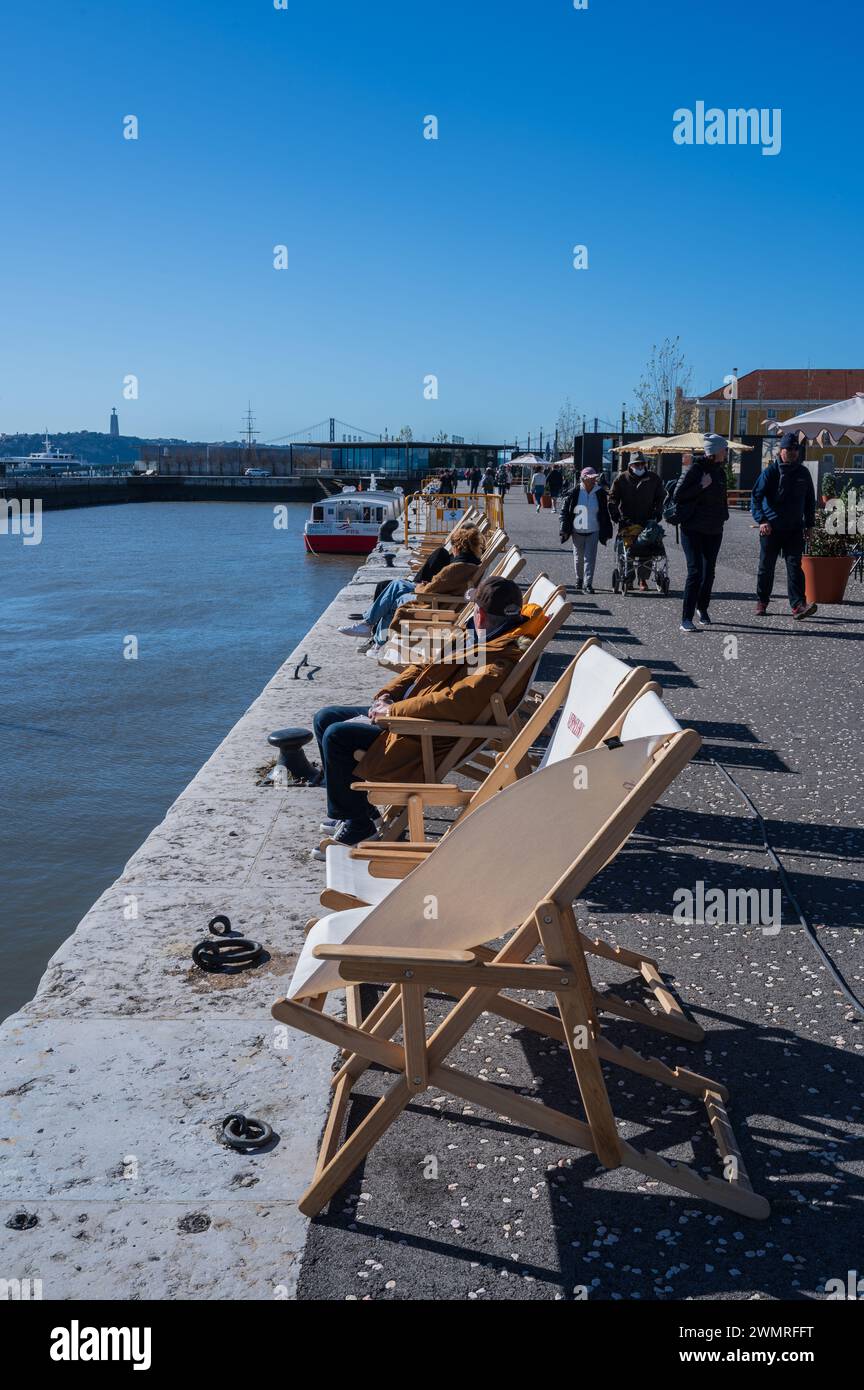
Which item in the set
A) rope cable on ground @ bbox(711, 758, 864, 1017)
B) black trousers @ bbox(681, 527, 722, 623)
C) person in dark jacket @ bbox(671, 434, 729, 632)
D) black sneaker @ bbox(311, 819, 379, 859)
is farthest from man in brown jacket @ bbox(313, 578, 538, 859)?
black trousers @ bbox(681, 527, 722, 623)

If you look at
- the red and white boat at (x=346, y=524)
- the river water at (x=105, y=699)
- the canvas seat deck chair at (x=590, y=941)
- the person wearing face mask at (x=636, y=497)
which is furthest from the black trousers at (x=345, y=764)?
the red and white boat at (x=346, y=524)

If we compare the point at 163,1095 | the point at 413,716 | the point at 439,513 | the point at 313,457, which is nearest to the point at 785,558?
the point at 413,716

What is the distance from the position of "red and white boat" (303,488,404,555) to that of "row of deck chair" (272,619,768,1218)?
37.8 metres

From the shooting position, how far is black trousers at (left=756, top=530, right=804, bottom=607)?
12.1 meters

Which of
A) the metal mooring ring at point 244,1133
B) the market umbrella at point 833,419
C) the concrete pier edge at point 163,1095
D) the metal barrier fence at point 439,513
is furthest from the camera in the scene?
the metal barrier fence at point 439,513

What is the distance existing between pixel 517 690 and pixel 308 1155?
2649 mm

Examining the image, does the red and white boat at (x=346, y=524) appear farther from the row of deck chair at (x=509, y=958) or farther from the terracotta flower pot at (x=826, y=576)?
the row of deck chair at (x=509, y=958)

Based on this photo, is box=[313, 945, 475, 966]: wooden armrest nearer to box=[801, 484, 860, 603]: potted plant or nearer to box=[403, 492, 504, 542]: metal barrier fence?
box=[801, 484, 860, 603]: potted plant

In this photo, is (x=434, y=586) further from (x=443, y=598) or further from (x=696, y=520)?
(x=696, y=520)

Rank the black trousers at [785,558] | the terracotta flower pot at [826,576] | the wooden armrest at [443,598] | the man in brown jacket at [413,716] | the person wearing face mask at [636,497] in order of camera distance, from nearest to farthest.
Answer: the man in brown jacket at [413,716]
the wooden armrest at [443,598]
the black trousers at [785,558]
the terracotta flower pot at [826,576]
the person wearing face mask at [636,497]

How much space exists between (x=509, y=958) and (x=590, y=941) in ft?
3.50

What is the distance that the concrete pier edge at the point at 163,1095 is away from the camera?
8.32ft

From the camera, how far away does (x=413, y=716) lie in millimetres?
4957
